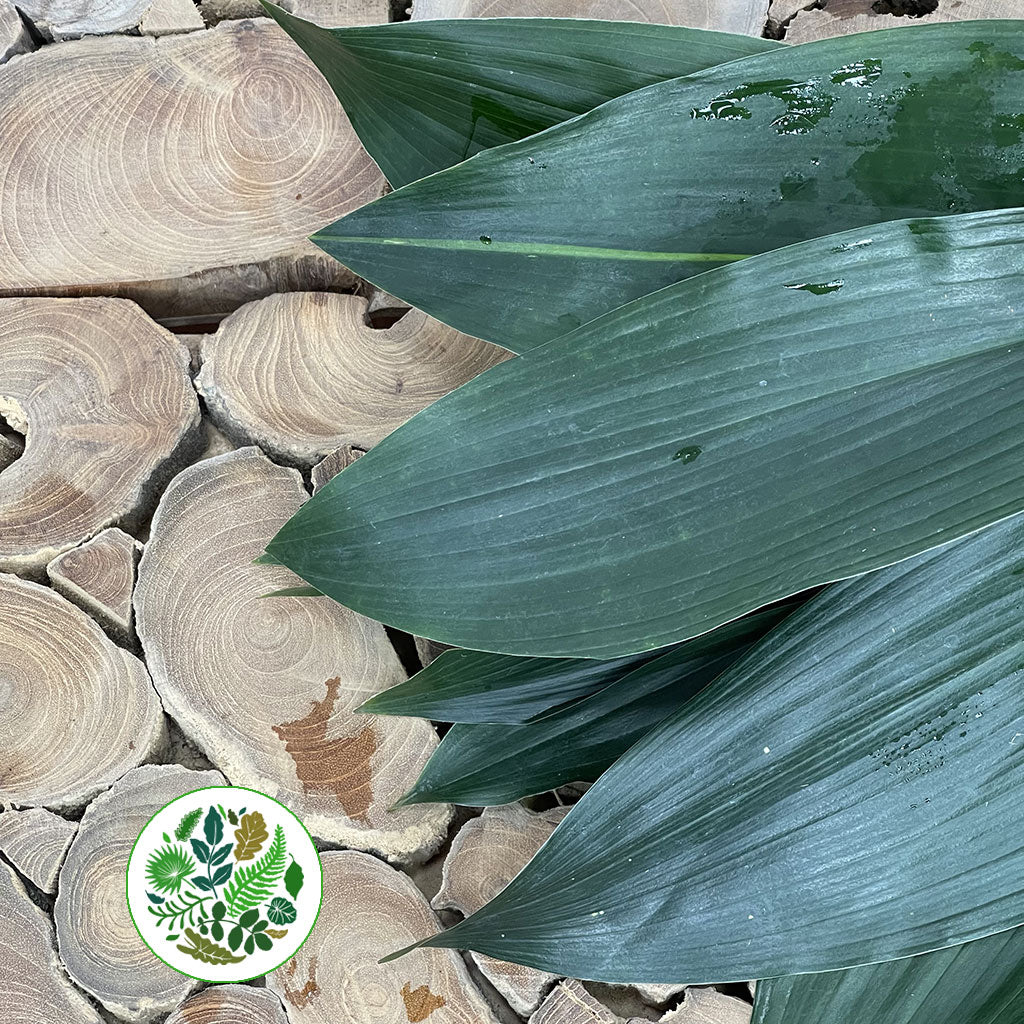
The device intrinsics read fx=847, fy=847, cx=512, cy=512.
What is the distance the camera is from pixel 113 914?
1.85 feet

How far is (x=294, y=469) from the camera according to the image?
60 centimetres

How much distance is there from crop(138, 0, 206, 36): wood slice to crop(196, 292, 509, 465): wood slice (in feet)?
0.71

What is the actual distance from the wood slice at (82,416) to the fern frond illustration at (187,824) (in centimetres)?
20

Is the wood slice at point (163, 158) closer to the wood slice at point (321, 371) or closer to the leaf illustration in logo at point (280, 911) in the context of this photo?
the wood slice at point (321, 371)

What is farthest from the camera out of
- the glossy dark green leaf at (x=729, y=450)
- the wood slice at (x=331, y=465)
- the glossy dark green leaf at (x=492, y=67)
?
the wood slice at (x=331, y=465)

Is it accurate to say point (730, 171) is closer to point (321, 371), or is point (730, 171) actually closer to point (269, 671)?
point (321, 371)

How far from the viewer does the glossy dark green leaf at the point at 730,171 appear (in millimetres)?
439

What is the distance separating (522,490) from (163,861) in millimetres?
379

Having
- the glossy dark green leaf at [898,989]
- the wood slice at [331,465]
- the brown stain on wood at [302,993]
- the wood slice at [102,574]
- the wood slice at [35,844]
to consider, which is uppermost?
the wood slice at [331,465]

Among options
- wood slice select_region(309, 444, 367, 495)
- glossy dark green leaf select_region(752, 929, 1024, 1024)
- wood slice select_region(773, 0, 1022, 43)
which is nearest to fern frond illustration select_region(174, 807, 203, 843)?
wood slice select_region(309, 444, 367, 495)

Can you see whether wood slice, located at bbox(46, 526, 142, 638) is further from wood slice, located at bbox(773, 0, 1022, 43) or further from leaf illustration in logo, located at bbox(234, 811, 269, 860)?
wood slice, located at bbox(773, 0, 1022, 43)

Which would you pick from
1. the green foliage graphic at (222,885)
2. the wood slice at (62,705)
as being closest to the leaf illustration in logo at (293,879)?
the green foliage graphic at (222,885)

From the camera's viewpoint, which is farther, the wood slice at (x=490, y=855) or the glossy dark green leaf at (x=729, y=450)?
the wood slice at (x=490, y=855)

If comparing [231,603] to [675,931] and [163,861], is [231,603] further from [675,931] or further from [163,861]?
[675,931]
